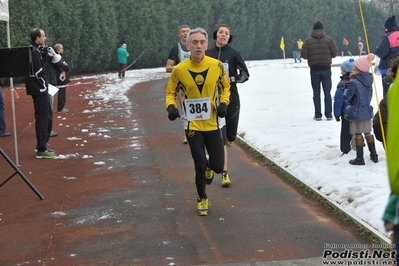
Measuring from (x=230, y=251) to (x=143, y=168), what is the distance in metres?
4.26

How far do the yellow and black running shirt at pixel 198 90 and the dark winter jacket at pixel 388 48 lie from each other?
5.77 m

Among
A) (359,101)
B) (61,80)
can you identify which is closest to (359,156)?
(359,101)

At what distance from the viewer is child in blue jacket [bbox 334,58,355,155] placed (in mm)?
9469

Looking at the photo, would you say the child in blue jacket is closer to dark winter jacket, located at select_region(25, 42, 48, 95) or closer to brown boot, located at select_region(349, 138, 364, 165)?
brown boot, located at select_region(349, 138, 364, 165)

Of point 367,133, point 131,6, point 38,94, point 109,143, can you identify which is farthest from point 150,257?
point 131,6

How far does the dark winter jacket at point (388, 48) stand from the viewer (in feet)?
39.5

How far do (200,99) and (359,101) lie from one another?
275 centimetres

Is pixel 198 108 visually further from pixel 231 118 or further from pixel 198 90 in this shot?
pixel 231 118

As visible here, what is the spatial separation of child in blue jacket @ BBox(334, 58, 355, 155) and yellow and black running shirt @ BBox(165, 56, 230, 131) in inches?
107

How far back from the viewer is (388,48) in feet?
39.8

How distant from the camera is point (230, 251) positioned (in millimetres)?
6062

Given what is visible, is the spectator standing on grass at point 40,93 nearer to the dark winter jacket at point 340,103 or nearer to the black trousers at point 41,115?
the black trousers at point 41,115

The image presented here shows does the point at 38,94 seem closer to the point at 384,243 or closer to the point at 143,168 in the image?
the point at 143,168

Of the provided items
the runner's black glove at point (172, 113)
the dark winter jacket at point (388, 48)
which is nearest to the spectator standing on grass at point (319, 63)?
the dark winter jacket at point (388, 48)
